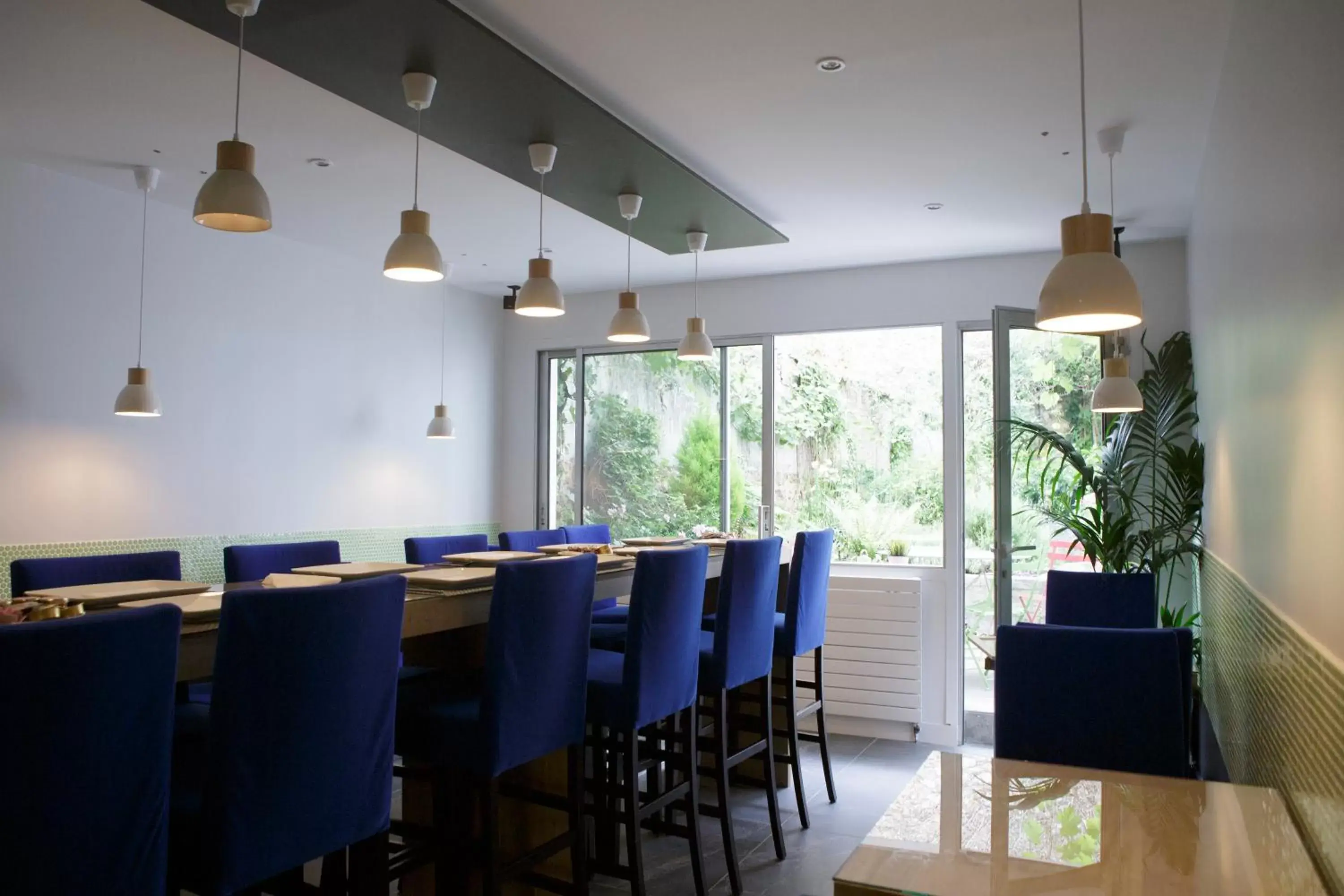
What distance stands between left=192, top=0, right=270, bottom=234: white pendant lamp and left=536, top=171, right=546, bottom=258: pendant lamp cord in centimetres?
120

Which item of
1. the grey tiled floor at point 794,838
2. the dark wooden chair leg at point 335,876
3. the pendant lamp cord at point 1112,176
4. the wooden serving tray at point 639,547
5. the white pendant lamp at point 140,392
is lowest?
the grey tiled floor at point 794,838

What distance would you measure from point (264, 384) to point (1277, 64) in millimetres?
4562

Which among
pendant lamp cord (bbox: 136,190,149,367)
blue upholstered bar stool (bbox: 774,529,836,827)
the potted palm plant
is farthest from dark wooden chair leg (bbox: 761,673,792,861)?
pendant lamp cord (bbox: 136,190,149,367)

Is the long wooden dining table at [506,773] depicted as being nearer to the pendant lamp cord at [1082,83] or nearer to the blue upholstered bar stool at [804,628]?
the blue upholstered bar stool at [804,628]

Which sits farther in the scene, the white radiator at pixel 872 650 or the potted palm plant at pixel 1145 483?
the white radiator at pixel 872 650

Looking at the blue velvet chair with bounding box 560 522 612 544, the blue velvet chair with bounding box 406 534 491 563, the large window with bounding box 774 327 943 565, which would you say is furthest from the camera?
the large window with bounding box 774 327 943 565

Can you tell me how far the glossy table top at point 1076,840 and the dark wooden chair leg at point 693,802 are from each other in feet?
4.78

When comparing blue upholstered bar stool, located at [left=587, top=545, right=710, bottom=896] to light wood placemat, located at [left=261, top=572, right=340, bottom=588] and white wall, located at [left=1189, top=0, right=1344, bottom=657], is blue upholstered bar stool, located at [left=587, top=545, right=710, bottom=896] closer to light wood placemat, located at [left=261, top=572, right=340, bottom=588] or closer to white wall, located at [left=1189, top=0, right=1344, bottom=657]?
light wood placemat, located at [left=261, top=572, right=340, bottom=588]

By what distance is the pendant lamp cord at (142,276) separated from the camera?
4.39 m

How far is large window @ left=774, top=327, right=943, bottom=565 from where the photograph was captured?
5.56m

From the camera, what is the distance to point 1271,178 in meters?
2.08

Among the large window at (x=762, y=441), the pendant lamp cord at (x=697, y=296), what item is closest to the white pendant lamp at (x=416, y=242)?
the large window at (x=762, y=441)

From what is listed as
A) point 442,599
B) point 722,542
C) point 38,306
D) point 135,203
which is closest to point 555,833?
point 442,599


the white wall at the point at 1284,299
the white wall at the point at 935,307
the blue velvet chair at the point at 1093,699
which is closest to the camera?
the white wall at the point at 1284,299
